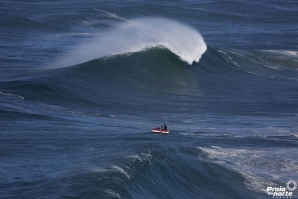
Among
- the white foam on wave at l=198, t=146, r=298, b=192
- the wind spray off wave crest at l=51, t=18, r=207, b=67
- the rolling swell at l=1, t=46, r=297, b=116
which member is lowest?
the white foam on wave at l=198, t=146, r=298, b=192

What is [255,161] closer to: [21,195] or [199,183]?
[199,183]

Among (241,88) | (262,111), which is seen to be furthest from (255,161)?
(241,88)
